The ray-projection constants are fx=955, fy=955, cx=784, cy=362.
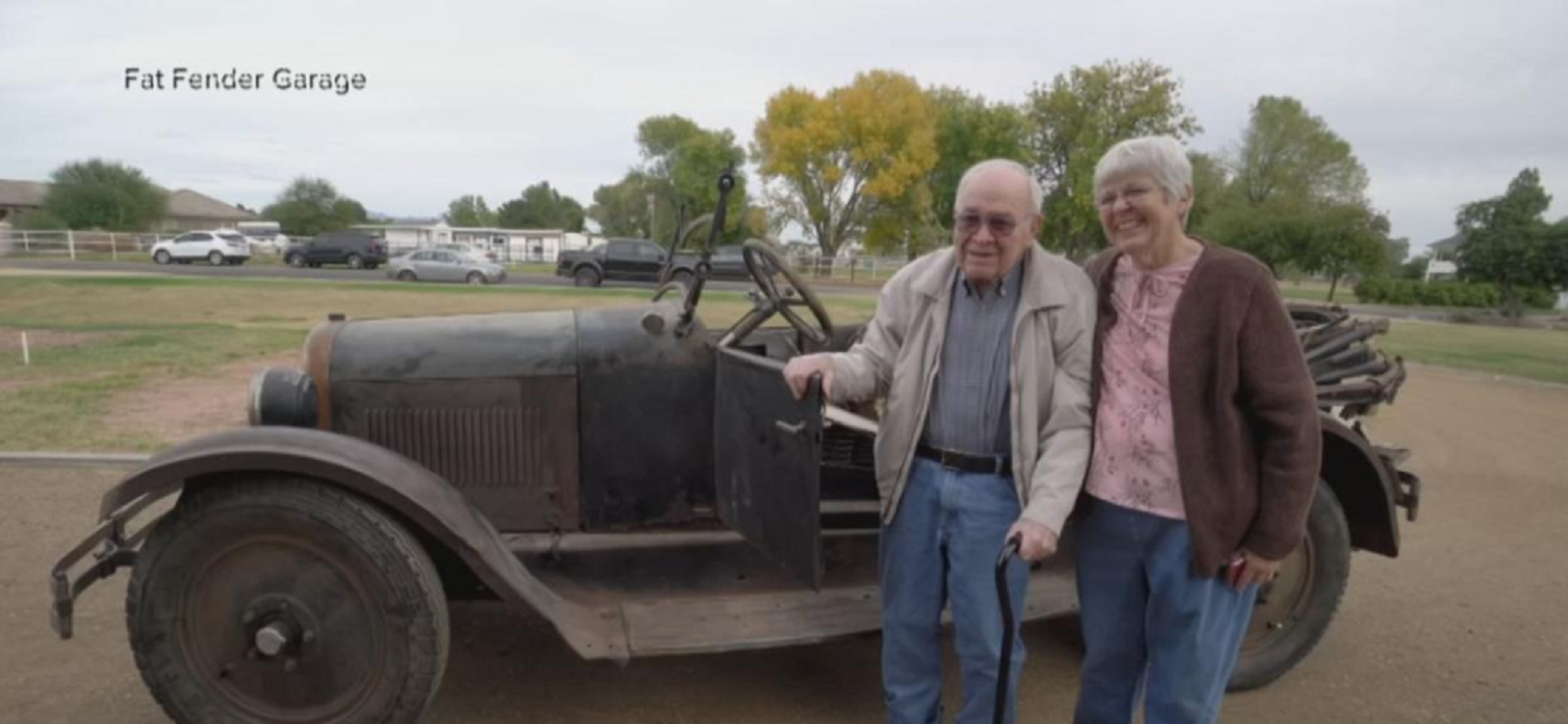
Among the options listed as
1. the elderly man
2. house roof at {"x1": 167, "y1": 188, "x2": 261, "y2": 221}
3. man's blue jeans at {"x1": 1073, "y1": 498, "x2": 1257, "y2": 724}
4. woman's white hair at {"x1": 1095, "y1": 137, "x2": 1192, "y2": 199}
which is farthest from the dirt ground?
house roof at {"x1": 167, "y1": 188, "x2": 261, "y2": 221}

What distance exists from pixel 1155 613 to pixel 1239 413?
1.82ft

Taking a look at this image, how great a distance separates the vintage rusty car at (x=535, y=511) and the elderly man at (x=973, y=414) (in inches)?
9.8

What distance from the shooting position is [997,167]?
7.59 ft

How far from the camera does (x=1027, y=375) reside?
2324 millimetres

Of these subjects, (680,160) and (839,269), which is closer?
(839,269)

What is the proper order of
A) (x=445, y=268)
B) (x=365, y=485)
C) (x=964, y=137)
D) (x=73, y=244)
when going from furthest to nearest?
(x=964, y=137)
(x=73, y=244)
(x=445, y=268)
(x=365, y=485)

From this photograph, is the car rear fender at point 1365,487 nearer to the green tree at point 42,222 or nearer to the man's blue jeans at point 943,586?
the man's blue jeans at point 943,586

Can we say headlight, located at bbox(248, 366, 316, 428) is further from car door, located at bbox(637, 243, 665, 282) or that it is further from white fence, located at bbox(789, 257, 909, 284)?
white fence, located at bbox(789, 257, 909, 284)

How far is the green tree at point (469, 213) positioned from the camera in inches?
3565

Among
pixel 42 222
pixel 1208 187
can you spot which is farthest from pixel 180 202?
pixel 1208 187

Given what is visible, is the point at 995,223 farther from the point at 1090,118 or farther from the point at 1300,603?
the point at 1090,118

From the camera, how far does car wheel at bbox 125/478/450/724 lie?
2.77 metres

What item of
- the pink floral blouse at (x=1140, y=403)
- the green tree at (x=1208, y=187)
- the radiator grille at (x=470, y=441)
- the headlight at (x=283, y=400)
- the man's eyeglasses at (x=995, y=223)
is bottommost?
the radiator grille at (x=470, y=441)

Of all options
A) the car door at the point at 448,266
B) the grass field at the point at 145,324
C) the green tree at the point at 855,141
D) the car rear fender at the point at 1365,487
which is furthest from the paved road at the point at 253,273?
the car rear fender at the point at 1365,487
